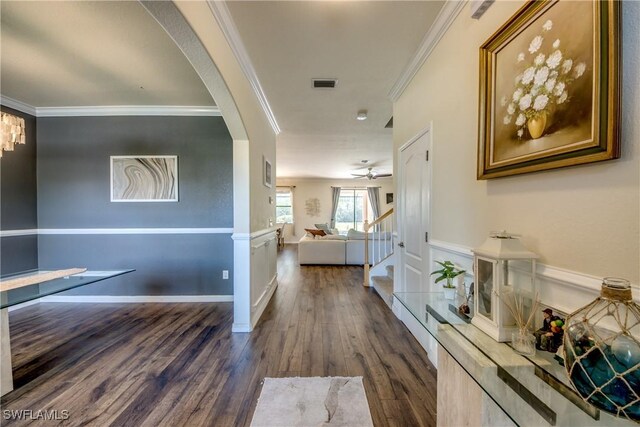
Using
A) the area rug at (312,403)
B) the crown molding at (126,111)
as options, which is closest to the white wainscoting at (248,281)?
the area rug at (312,403)

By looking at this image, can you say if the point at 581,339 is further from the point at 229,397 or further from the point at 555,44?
the point at 229,397

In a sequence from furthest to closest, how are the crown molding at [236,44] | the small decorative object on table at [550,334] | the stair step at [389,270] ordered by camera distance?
the stair step at [389,270] < the crown molding at [236,44] < the small decorative object on table at [550,334]

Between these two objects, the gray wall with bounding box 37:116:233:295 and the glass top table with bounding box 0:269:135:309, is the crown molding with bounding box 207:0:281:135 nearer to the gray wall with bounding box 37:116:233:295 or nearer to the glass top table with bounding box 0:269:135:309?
the gray wall with bounding box 37:116:233:295

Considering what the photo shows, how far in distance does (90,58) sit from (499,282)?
365 cm

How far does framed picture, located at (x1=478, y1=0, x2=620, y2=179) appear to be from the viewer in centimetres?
82

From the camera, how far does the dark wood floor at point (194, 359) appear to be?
1.65 meters

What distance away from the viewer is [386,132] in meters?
4.49

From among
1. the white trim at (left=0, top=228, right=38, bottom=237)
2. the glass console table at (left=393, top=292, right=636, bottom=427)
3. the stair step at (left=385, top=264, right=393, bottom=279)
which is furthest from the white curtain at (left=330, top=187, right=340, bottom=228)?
the glass console table at (left=393, top=292, right=636, bottom=427)

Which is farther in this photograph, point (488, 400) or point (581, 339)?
point (488, 400)

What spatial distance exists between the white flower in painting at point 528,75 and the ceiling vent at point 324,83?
192 centimetres

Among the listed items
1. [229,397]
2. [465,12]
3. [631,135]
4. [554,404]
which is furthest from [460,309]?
[465,12]

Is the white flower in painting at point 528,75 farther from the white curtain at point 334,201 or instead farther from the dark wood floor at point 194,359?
the white curtain at point 334,201

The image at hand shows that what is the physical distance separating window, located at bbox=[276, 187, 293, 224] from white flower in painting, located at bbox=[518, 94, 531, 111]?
30.2 feet

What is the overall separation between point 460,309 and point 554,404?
0.62 m
